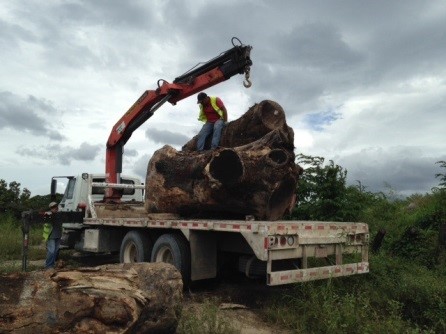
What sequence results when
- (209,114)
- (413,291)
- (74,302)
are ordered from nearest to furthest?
(74,302), (413,291), (209,114)

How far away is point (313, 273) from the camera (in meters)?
6.12

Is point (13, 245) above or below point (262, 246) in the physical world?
below

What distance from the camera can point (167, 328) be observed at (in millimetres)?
4688

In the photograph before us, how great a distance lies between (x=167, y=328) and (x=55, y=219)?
5918mm

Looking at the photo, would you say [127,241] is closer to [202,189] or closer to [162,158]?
[162,158]

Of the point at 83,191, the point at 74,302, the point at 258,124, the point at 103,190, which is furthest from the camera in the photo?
the point at 103,190

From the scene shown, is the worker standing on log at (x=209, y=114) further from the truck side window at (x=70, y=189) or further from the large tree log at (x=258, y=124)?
the truck side window at (x=70, y=189)

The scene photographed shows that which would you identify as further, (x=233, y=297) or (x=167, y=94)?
(x=167, y=94)

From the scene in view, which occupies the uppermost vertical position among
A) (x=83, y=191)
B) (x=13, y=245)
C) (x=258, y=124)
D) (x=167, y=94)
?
(x=167, y=94)

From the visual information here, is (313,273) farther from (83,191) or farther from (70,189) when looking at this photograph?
(70,189)

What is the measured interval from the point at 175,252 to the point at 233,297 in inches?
42.5

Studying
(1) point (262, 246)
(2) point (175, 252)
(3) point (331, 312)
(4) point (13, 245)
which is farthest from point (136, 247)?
(4) point (13, 245)

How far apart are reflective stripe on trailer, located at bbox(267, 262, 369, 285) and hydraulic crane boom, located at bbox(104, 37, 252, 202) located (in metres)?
3.79

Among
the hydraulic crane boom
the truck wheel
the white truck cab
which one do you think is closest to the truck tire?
the truck wheel
